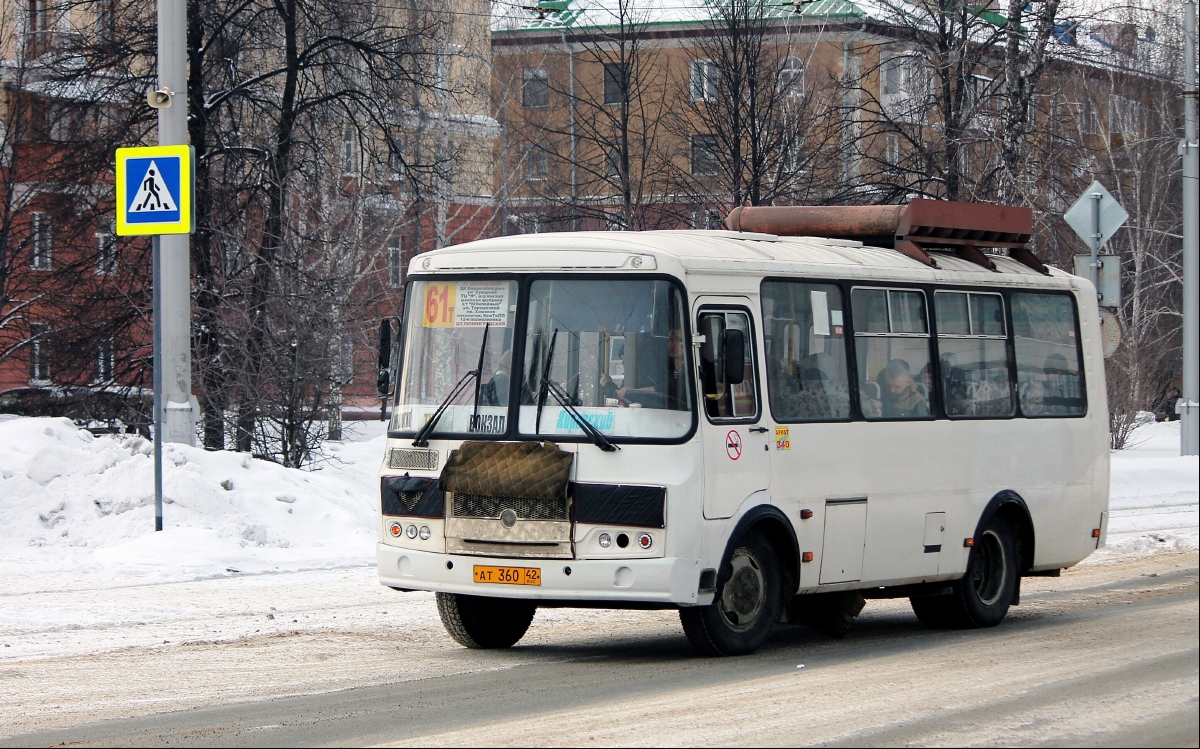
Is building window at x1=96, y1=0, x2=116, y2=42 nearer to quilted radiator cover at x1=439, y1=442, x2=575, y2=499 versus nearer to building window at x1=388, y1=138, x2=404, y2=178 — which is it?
building window at x1=388, y1=138, x2=404, y2=178

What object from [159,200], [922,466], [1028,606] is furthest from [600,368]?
[159,200]

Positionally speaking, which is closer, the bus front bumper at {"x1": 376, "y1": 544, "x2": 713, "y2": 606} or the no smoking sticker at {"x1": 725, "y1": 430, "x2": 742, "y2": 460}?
the bus front bumper at {"x1": 376, "y1": 544, "x2": 713, "y2": 606}

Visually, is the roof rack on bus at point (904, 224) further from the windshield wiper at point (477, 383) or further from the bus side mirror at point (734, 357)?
the windshield wiper at point (477, 383)

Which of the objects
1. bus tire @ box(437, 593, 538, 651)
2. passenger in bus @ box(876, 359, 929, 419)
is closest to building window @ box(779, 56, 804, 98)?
passenger in bus @ box(876, 359, 929, 419)

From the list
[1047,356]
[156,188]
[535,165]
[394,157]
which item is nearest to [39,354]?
[394,157]

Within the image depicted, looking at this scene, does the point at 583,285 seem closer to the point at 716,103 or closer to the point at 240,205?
the point at 240,205

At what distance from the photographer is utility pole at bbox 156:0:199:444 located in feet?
58.5

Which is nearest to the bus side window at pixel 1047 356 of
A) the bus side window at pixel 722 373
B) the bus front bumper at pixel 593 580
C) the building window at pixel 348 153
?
the bus side window at pixel 722 373

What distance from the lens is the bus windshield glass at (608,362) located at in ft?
34.4

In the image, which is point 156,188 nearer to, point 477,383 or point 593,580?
point 477,383

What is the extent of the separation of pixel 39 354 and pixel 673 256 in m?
22.7

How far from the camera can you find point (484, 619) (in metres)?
11.7

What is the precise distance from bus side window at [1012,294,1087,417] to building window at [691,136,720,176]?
1678 cm

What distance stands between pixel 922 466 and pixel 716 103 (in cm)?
1957
